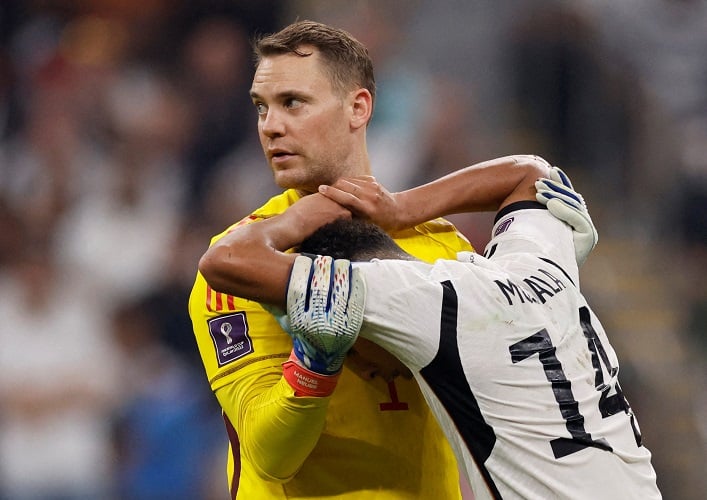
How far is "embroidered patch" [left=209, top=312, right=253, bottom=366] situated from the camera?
2.48m

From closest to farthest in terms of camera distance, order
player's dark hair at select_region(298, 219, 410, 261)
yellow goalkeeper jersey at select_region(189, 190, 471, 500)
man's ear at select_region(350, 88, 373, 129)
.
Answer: player's dark hair at select_region(298, 219, 410, 261) < yellow goalkeeper jersey at select_region(189, 190, 471, 500) < man's ear at select_region(350, 88, 373, 129)

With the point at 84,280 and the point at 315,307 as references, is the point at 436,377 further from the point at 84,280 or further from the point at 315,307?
the point at 84,280

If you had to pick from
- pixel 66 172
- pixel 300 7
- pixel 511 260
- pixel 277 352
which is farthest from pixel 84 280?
pixel 511 260

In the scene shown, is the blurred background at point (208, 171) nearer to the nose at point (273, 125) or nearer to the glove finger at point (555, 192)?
the nose at point (273, 125)

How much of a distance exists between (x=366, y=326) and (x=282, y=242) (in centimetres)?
34

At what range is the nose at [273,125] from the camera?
9.00 ft

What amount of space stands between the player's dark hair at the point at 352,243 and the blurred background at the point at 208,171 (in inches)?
107

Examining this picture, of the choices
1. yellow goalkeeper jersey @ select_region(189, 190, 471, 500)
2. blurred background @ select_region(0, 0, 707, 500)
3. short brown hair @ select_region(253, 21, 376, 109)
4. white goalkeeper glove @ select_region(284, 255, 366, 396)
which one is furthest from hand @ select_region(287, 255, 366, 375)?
blurred background @ select_region(0, 0, 707, 500)

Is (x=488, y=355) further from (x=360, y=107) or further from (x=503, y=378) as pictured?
(x=360, y=107)

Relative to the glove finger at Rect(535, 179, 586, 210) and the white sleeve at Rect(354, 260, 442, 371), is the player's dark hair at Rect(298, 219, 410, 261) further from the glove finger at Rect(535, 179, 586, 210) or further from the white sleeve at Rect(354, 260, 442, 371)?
the glove finger at Rect(535, 179, 586, 210)

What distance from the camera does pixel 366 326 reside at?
80.2 inches

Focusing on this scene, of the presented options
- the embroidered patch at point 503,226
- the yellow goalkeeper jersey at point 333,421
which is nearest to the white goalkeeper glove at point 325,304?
the yellow goalkeeper jersey at point 333,421

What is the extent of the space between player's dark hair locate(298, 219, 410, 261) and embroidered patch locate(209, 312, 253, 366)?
278mm

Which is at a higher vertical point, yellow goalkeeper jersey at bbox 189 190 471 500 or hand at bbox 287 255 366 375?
hand at bbox 287 255 366 375
